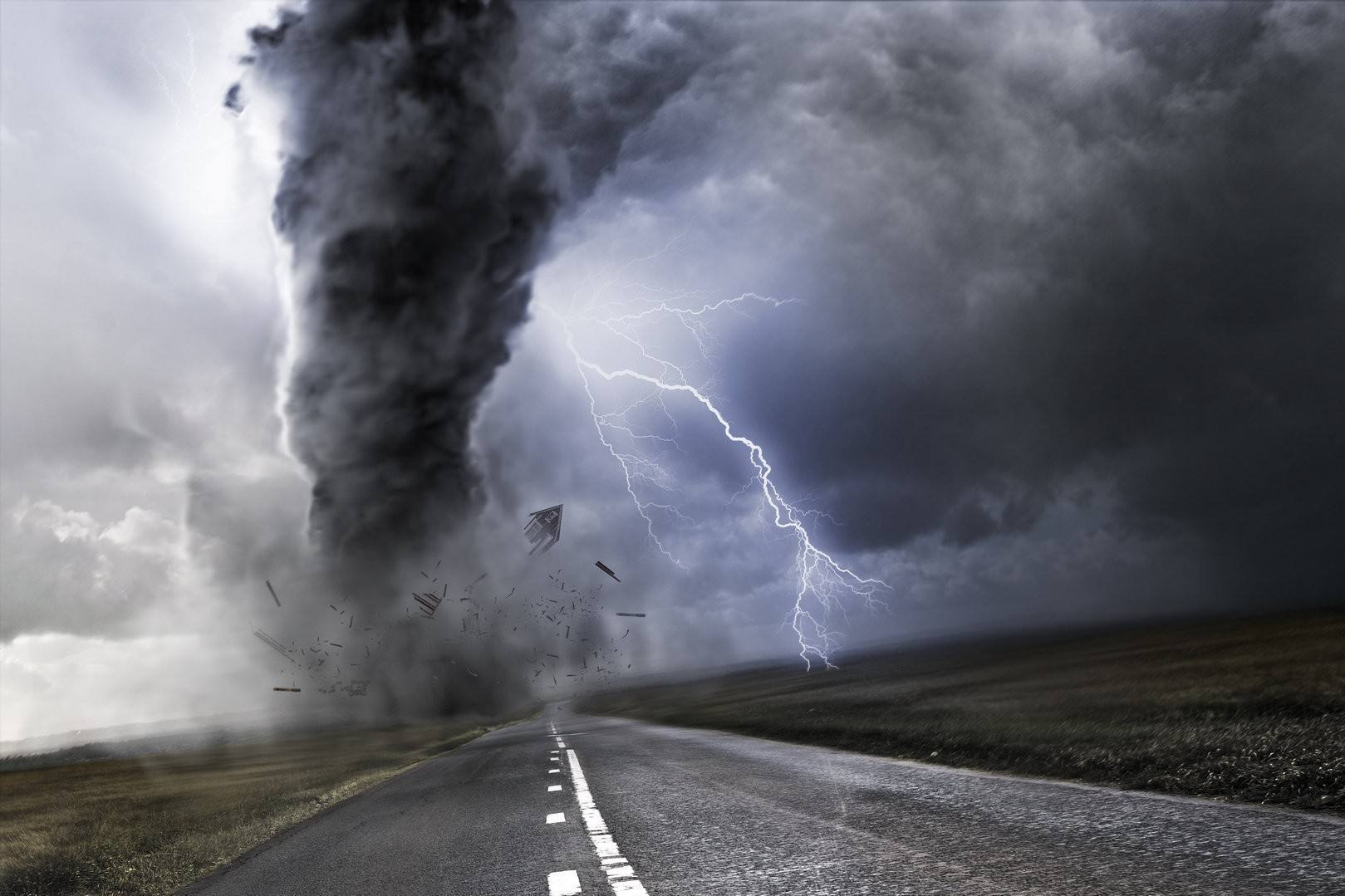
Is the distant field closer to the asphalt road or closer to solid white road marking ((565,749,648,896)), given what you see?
the asphalt road

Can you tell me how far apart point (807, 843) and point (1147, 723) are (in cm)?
1132

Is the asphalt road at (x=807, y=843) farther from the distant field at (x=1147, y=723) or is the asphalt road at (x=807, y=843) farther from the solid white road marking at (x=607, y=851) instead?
the distant field at (x=1147, y=723)

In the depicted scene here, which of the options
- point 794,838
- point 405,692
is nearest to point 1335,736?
point 794,838

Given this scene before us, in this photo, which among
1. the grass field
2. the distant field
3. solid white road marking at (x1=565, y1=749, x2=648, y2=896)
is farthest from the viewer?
the grass field

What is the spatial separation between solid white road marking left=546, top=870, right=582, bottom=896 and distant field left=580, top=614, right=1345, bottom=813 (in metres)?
6.37

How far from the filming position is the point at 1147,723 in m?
14.8

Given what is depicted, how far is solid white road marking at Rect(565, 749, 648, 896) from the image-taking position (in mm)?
5582

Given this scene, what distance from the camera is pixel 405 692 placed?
371ft

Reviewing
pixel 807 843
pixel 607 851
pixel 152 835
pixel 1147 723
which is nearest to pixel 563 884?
pixel 607 851

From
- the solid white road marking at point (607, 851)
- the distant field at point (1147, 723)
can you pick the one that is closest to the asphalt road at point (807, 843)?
the solid white road marking at point (607, 851)

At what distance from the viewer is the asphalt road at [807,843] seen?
5.05m

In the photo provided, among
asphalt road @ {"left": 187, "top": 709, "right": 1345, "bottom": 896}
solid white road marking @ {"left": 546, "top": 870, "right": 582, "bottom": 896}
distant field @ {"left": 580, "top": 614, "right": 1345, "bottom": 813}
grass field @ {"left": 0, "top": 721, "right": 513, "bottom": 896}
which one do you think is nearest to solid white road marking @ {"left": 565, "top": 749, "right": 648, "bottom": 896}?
asphalt road @ {"left": 187, "top": 709, "right": 1345, "bottom": 896}

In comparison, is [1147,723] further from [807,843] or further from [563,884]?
[563,884]

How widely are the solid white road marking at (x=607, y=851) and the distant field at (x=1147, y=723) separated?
19.6 ft
